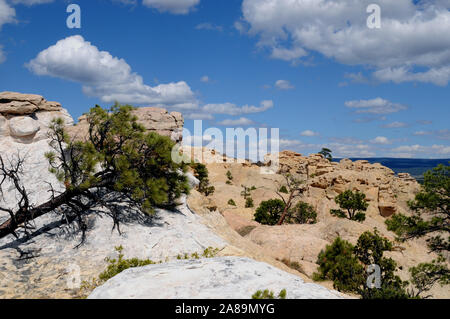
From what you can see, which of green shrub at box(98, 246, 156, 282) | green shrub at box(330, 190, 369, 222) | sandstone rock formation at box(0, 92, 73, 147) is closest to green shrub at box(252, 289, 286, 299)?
green shrub at box(98, 246, 156, 282)

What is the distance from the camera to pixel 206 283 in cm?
707

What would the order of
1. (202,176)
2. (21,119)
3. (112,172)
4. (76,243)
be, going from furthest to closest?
(202,176)
(21,119)
(112,172)
(76,243)

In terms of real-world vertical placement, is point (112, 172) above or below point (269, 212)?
above

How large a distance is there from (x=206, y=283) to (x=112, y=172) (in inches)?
374

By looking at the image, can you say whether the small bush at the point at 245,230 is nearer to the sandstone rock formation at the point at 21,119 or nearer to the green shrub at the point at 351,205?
the green shrub at the point at 351,205

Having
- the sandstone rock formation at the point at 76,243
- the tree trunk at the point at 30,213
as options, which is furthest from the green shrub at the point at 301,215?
the tree trunk at the point at 30,213

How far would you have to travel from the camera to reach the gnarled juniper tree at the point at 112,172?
14211mm

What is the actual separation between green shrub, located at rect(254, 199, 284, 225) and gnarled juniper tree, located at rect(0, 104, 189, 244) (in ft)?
74.2

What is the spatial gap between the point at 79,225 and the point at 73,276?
9.13 ft

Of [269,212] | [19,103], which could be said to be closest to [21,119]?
[19,103]

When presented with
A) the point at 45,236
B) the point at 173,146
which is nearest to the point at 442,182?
the point at 173,146

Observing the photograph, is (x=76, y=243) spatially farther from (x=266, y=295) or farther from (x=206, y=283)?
(x=266, y=295)

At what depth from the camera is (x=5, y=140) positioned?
66.2 ft
